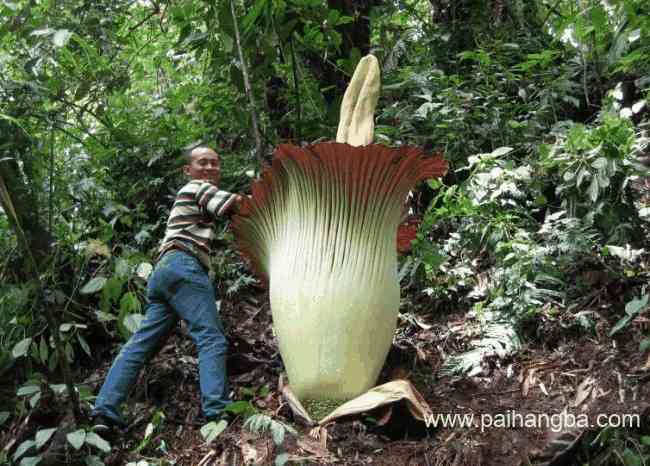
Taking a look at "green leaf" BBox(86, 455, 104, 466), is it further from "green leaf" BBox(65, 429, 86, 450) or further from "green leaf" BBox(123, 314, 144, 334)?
"green leaf" BBox(123, 314, 144, 334)

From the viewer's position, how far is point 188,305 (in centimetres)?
316

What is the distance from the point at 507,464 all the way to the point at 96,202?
11.1 feet

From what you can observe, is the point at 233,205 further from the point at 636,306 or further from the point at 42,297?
the point at 636,306

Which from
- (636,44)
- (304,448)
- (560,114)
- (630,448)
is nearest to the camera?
(630,448)

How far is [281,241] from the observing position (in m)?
2.95

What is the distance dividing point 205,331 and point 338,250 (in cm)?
87

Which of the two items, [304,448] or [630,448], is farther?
[304,448]

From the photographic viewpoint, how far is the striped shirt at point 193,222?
3.26 m

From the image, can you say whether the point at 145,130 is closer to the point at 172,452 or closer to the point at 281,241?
the point at 281,241

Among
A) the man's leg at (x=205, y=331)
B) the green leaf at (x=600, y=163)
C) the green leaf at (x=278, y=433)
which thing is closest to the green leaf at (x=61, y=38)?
the man's leg at (x=205, y=331)

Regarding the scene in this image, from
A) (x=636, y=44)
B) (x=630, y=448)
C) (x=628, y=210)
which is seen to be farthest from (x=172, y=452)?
(x=636, y=44)

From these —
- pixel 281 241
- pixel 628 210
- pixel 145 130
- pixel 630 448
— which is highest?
pixel 145 130

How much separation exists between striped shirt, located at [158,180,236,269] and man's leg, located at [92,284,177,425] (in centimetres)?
25

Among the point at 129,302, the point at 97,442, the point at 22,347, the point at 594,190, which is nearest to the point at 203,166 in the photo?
the point at 129,302
